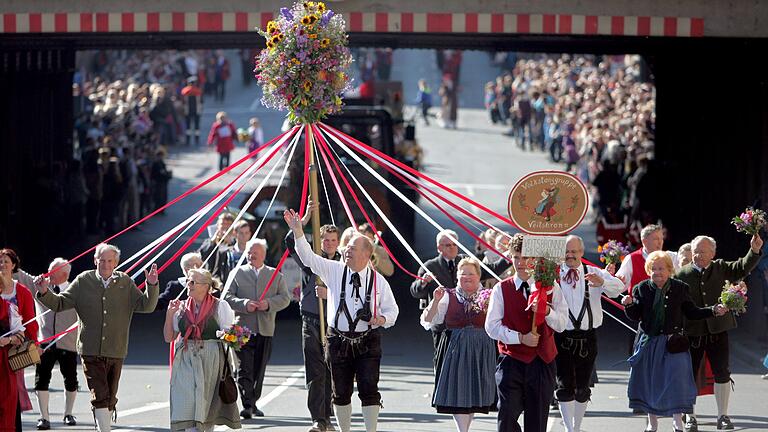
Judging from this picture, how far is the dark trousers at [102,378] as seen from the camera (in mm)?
11156

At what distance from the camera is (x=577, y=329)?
11250mm

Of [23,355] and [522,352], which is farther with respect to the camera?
[23,355]

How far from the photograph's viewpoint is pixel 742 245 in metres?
18.8

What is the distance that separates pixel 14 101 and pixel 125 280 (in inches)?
513

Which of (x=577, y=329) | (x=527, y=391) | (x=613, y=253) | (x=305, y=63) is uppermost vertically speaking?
(x=305, y=63)

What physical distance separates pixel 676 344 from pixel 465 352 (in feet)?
5.97

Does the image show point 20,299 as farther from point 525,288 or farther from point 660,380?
point 660,380

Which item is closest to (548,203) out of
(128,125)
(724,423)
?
(724,423)

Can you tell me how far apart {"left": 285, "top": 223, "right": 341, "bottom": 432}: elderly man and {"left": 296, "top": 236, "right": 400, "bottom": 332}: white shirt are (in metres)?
0.78

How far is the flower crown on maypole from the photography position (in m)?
11.1

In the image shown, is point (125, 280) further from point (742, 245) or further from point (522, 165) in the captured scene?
point (522, 165)

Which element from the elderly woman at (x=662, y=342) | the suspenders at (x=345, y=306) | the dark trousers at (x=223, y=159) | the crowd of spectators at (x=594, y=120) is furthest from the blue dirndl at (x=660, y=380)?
the dark trousers at (x=223, y=159)

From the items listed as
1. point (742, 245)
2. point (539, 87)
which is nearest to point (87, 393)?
point (742, 245)

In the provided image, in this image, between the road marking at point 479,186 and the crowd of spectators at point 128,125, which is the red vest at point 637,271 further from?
the road marking at point 479,186
